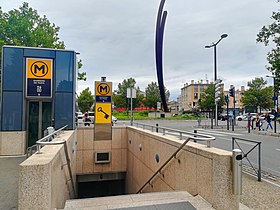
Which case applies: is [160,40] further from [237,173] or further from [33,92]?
[33,92]

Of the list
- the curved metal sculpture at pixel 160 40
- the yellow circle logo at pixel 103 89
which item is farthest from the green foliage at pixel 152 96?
the curved metal sculpture at pixel 160 40

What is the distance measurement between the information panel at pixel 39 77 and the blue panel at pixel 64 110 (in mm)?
485

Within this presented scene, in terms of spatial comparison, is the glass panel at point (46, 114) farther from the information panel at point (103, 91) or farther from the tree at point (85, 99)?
the tree at point (85, 99)

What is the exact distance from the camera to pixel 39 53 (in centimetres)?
967

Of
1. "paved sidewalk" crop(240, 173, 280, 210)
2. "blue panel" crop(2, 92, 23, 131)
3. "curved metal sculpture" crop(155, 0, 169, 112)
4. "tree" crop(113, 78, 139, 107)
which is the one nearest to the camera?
"paved sidewalk" crop(240, 173, 280, 210)

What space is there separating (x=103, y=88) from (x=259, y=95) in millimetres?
50252

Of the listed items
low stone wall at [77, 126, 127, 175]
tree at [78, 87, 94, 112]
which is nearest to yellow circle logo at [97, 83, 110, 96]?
low stone wall at [77, 126, 127, 175]

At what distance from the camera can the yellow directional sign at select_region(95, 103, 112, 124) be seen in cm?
1155

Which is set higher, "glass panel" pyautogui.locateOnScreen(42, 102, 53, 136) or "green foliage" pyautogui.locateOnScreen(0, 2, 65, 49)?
"green foliage" pyautogui.locateOnScreen(0, 2, 65, 49)

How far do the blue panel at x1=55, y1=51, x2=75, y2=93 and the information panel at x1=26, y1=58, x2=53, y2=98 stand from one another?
0.98ft

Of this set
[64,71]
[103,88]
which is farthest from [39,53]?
[103,88]

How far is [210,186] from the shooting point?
375 cm

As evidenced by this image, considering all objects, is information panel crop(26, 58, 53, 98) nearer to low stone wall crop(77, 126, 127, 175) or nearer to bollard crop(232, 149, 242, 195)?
low stone wall crop(77, 126, 127, 175)

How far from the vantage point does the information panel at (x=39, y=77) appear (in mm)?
9555
